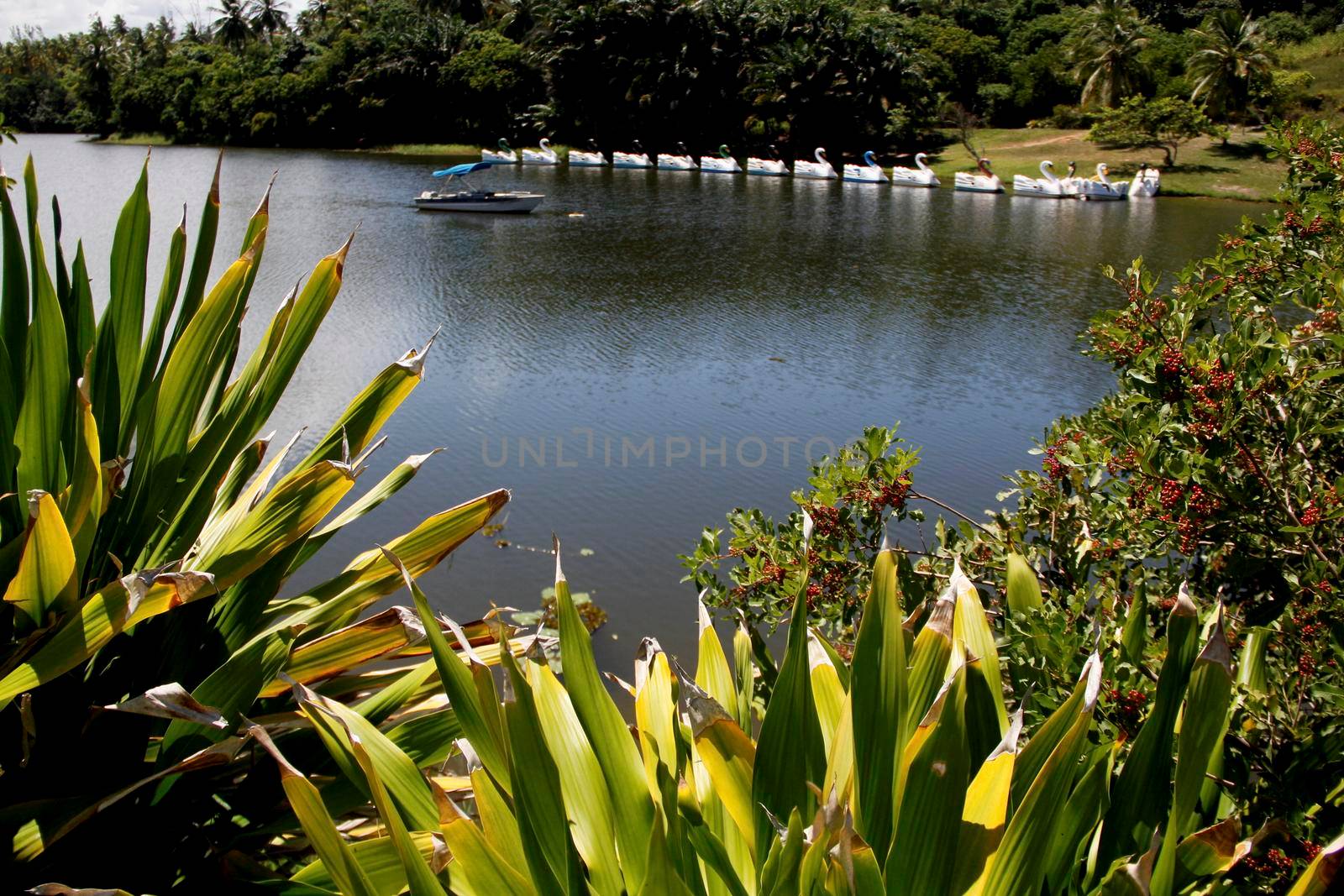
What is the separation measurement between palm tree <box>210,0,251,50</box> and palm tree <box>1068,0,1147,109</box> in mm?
60420

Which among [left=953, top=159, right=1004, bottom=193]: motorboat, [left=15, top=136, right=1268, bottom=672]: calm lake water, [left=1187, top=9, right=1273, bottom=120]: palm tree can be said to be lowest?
[left=15, top=136, right=1268, bottom=672]: calm lake water

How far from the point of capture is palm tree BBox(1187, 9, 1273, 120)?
35.9 m

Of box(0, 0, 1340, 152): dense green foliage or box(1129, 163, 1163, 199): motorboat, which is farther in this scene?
box(0, 0, 1340, 152): dense green foliage

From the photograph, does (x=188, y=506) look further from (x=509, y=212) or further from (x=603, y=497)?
(x=509, y=212)

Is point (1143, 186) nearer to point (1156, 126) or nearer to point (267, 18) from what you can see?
point (1156, 126)

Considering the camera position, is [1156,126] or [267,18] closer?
[1156,126]

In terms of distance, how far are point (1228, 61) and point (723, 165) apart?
18.3 meters

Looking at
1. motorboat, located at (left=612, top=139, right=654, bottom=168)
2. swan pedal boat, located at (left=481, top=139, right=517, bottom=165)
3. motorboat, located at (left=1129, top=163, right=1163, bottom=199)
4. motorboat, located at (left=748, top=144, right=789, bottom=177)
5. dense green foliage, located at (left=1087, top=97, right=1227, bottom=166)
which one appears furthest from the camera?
swan pedal boat, located at (left=481, top=139, right=517, bottom=165)

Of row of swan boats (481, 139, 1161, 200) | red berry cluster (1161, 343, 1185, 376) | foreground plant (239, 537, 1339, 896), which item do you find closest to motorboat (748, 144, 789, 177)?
row of swan boats (481, 139, 1161, 200)

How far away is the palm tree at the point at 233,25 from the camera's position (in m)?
74.7

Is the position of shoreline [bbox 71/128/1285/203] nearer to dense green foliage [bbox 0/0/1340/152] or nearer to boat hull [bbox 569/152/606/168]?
dense green foliage [bbox 0/0/1340/152]

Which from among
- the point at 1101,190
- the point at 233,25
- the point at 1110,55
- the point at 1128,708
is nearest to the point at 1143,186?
the point at 1101,190

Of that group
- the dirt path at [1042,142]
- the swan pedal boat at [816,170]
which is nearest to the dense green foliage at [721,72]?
the dirt path at [1042,142]

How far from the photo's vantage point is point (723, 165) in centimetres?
4119
